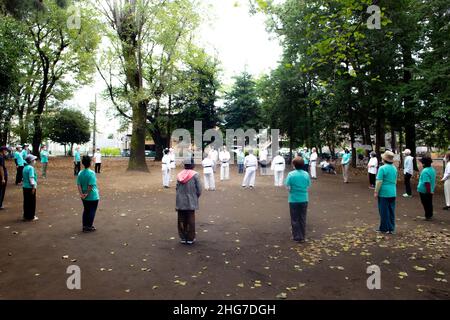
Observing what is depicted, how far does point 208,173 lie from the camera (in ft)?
50.3

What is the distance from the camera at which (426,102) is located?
15.0 metres

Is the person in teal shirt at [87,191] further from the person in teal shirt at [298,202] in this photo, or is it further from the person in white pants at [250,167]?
the person in white pants at [250,167]

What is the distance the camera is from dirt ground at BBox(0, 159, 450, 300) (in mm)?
4688

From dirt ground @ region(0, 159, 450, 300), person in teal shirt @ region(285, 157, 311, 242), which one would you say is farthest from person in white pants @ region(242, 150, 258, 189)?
person in teal shirt @ region(285, 157, 311, 242)

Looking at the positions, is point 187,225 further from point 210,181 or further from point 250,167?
point 250,167

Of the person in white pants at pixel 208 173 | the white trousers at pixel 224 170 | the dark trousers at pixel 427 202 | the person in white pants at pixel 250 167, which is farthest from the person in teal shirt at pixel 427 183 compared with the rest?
the white trousers at pixel 224 170

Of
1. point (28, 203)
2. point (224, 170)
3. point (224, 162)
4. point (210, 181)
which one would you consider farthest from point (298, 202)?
point (224, 170)

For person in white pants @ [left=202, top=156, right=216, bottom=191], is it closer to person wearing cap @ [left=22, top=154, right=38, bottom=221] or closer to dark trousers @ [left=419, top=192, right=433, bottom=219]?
person wearing cap @ [left=22, top=154, right=38, bottom=221]

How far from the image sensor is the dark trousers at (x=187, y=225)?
22.9 ft

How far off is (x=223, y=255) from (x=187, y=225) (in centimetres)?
119

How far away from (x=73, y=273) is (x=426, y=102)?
633 inches
